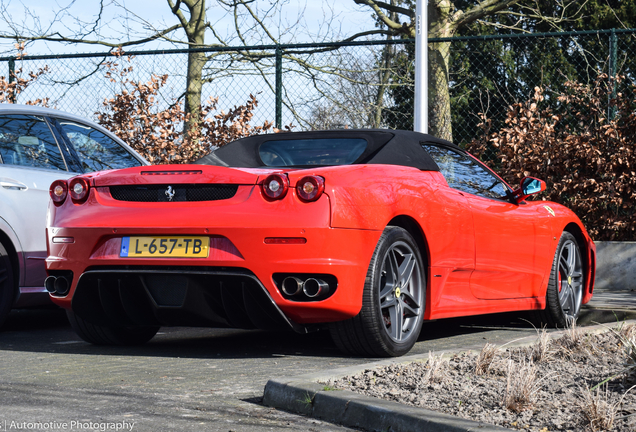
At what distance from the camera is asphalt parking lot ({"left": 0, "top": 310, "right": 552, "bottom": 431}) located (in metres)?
3.54

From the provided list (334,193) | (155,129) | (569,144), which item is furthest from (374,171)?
(155,129)

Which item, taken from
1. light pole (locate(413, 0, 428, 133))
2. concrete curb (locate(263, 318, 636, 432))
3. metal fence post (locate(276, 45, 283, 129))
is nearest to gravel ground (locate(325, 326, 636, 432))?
concrete curb (locate(263, 318, 636, 432))

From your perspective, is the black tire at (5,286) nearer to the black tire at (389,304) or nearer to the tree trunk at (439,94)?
the black tire at (389,304)

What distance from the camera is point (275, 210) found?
15.2ft

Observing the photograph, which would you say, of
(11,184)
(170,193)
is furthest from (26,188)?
(170,193)

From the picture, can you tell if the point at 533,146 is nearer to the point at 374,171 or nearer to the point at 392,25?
the point at 374,171

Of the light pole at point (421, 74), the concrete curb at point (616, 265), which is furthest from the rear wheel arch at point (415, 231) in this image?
the concrete curb at point (616, 265)

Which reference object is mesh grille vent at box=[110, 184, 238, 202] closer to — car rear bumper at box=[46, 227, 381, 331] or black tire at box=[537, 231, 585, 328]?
car rear bumper at box=[46, 227, 381, 331]

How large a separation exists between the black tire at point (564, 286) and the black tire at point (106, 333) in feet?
10.1

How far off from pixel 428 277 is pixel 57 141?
3245 mm

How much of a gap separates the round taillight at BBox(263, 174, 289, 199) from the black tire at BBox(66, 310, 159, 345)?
1.69m

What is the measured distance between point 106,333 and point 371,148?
6.86 ft

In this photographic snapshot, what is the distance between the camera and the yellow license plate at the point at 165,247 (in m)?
4.73

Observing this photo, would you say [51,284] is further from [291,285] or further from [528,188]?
[528,188]
